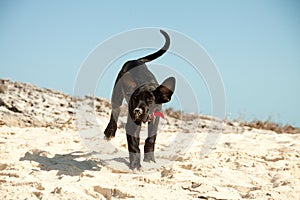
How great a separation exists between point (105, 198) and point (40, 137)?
3837 millimetres

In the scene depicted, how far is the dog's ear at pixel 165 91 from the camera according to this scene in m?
4.72

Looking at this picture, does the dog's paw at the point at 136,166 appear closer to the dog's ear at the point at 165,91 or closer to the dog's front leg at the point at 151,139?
the dog's front leg at the point at 151,139

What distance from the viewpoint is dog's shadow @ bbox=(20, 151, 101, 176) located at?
4644 mm

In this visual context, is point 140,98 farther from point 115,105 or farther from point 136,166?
point 115,105

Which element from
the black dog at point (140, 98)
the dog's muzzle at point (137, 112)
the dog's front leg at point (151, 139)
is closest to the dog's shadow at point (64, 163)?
the black dog at point (140, 98)

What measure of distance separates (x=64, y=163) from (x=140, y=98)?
137 centimetres

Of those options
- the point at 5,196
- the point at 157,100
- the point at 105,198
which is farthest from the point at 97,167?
the point at 5,196

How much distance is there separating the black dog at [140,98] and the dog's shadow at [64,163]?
0.59 metres

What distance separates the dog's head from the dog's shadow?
90cm

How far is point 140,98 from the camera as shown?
15.6 ft

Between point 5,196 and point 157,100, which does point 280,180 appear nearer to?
point 157,100

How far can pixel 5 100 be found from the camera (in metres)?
8.91

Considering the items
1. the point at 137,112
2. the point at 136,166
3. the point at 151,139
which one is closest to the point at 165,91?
the point at 137,112

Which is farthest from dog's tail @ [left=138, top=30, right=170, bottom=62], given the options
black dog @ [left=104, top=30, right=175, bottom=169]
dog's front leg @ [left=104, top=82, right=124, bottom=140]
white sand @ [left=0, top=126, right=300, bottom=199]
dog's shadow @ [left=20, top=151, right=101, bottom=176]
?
dog's shadow @ [left=20, top=151, right=101, bottom=176]
